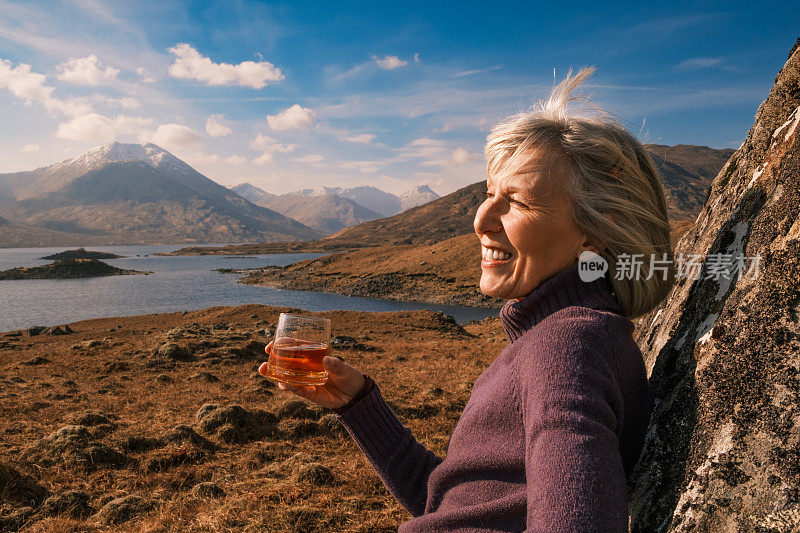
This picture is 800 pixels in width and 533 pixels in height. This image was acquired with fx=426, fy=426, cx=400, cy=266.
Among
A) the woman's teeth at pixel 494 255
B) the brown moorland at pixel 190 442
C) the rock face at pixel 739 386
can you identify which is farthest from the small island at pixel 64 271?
the rock face at pixel 739 386

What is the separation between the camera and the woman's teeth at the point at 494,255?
198cm

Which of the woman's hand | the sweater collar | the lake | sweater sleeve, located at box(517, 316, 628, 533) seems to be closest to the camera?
sweater sleeve, located at box(517, 316, 628, 533)

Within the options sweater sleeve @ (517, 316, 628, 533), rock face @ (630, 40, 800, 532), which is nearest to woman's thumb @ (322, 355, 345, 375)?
sweater sleeve @ (517, 316, 628, 533)

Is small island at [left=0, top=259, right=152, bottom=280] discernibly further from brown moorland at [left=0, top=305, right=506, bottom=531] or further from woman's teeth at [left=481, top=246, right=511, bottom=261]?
woman's teeth at [left=481, top=246, right=511, bottom=261]

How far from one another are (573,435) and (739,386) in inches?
28.0

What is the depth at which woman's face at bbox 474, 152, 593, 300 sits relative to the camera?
1749 mm

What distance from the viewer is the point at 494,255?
2.03 meters

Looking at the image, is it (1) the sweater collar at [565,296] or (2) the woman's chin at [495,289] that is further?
(2) the woman's chin at [495,289]

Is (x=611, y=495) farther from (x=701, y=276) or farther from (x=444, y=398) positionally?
(x=444, y=398)

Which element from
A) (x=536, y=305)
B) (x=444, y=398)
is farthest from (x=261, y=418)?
(x=536, y=305)

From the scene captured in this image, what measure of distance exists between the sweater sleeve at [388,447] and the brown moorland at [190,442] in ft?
11.6

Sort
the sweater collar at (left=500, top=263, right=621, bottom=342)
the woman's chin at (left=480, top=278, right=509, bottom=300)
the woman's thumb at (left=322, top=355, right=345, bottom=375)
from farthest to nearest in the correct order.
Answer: the woman's thumb at (left=322, top=355, right=345, bottom=375), the woman's chin at (left=480, top=278, right=509, bottom=300), the sweater collar at (left=500, top=263, right=621, bottom=342)

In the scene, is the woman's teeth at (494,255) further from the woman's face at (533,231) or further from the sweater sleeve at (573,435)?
the sweater sleeve at (573,435)

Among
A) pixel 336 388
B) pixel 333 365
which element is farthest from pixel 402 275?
pixel 333 365
